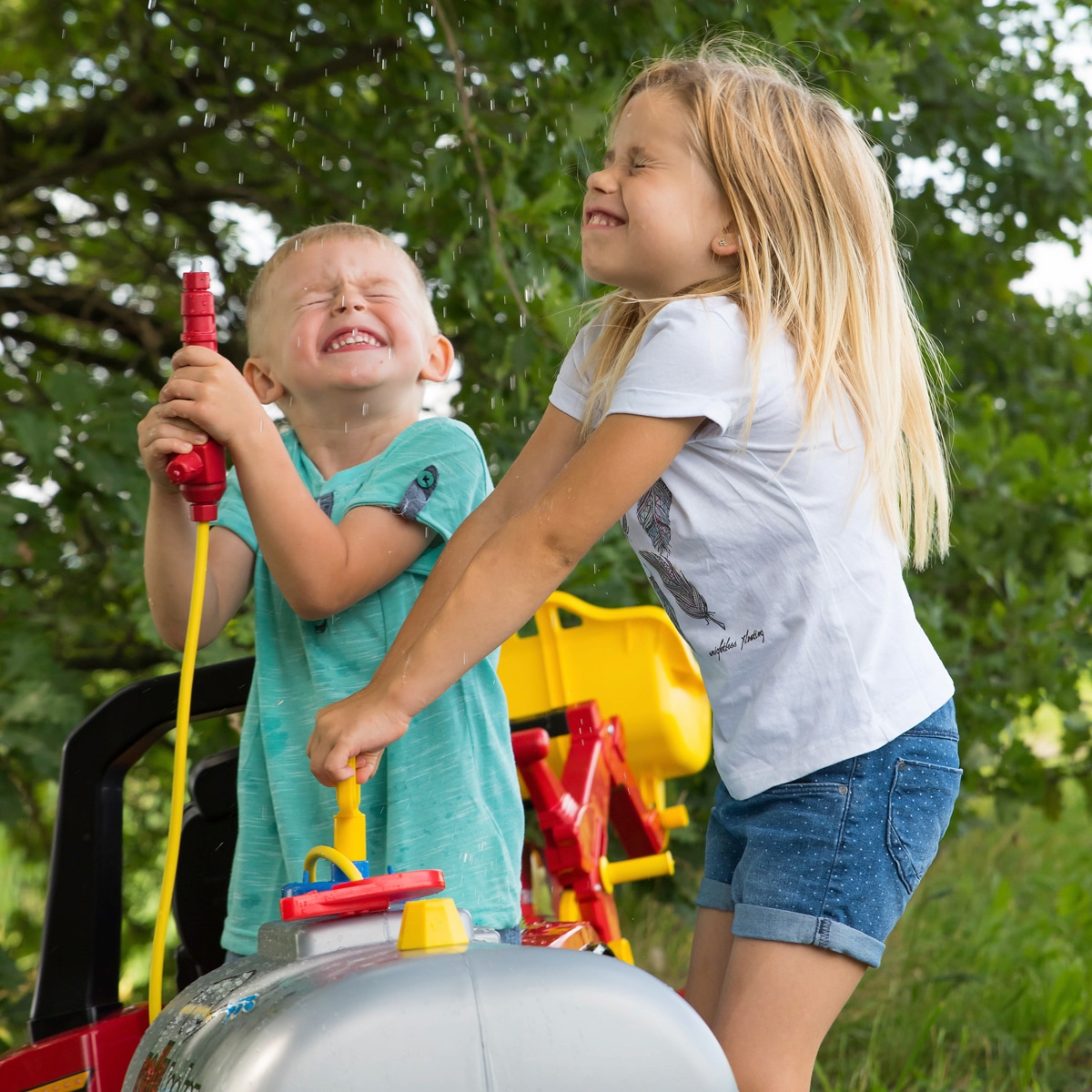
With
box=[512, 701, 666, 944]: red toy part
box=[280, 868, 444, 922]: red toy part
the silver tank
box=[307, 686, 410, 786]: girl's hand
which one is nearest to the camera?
the silver tank

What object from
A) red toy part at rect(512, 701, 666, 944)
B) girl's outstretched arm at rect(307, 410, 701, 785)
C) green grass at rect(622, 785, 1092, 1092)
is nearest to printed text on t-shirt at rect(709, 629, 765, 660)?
girl's outstretched arm at rect(307, 410, 701, 785)

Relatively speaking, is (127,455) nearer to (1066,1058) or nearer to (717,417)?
(717,417)

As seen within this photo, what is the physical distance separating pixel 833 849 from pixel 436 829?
0.43m

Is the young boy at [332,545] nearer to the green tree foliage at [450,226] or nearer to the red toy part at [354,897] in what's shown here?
the red toy part at [354,897]

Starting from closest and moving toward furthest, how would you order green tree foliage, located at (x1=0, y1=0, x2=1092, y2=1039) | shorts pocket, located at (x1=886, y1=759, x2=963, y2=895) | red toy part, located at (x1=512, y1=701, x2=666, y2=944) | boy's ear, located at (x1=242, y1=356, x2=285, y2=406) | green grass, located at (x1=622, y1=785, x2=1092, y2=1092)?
shorts pocket, located at (x1=886, y1=759, x2=963, y2=895) → boy's ear, located at (x1=242, y1=356, x2=285, y2=406) → red toy part, located at (x1=512, y1=701, x2=666, y2=944) → green tree foliage, located at (x1=0, y1=0, x2=1092, y2=1039) → green grass, located at (x1=622, y1=785, x2=1092, y2=1092)

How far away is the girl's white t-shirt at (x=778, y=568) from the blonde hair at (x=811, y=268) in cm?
4

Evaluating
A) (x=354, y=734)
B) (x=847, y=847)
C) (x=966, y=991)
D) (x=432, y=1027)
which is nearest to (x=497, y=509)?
(x=354, y=734)

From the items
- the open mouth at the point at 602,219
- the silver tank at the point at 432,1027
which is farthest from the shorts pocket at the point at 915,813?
the open mouth at the point at 602,219

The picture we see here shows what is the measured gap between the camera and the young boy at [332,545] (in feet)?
4.58

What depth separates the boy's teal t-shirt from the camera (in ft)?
4.75

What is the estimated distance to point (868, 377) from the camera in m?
1.47

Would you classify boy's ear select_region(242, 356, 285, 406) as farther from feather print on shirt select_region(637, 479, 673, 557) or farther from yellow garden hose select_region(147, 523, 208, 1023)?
feather print on shirt select_region(637, 479, 673, 557)

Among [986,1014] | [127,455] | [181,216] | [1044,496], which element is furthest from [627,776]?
[181,216]

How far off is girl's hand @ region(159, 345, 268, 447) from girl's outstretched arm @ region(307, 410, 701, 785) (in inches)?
10.8
